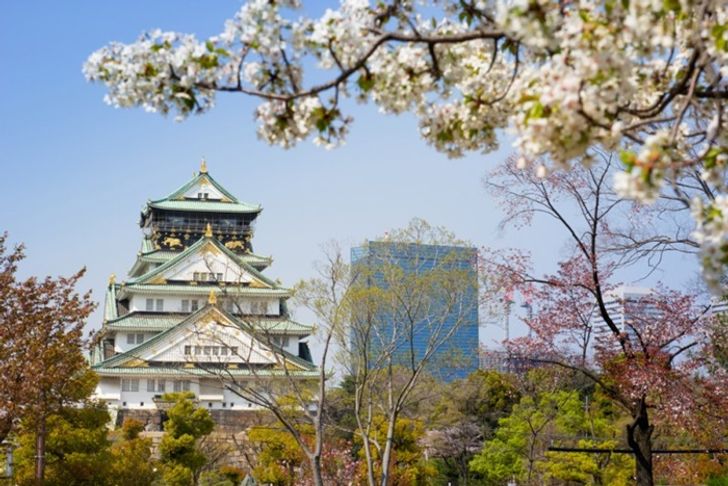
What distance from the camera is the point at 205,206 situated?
1742 inches

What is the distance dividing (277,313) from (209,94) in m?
37.0

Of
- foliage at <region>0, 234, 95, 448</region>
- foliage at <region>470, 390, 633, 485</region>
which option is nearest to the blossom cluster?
foliage at <region>0, 234, 95, 448</region>

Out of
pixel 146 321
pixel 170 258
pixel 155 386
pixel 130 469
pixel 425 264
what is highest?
pixel 170 258

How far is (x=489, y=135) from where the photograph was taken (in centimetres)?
429

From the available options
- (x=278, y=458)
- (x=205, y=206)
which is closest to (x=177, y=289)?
(x=205, y=206)

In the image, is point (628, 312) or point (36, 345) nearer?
point (628, 312)

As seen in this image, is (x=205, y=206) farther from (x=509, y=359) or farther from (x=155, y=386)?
(x=509, y=359)

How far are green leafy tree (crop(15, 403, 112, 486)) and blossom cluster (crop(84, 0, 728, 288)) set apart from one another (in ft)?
49.2

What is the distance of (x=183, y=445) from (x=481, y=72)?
22.2 metres

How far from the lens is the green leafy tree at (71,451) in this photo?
17.9 metres

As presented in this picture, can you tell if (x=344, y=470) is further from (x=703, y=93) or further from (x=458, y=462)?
(x=703, y=93)

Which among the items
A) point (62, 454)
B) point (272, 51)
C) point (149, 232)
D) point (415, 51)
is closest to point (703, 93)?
point (415, 51)

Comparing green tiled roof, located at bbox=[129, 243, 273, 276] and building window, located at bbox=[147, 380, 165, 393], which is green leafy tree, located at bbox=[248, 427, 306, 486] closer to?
building window, located at bbox=[147, 380, 165, 393]

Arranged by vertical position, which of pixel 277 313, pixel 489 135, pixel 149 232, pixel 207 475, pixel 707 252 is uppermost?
pixel 149 232
